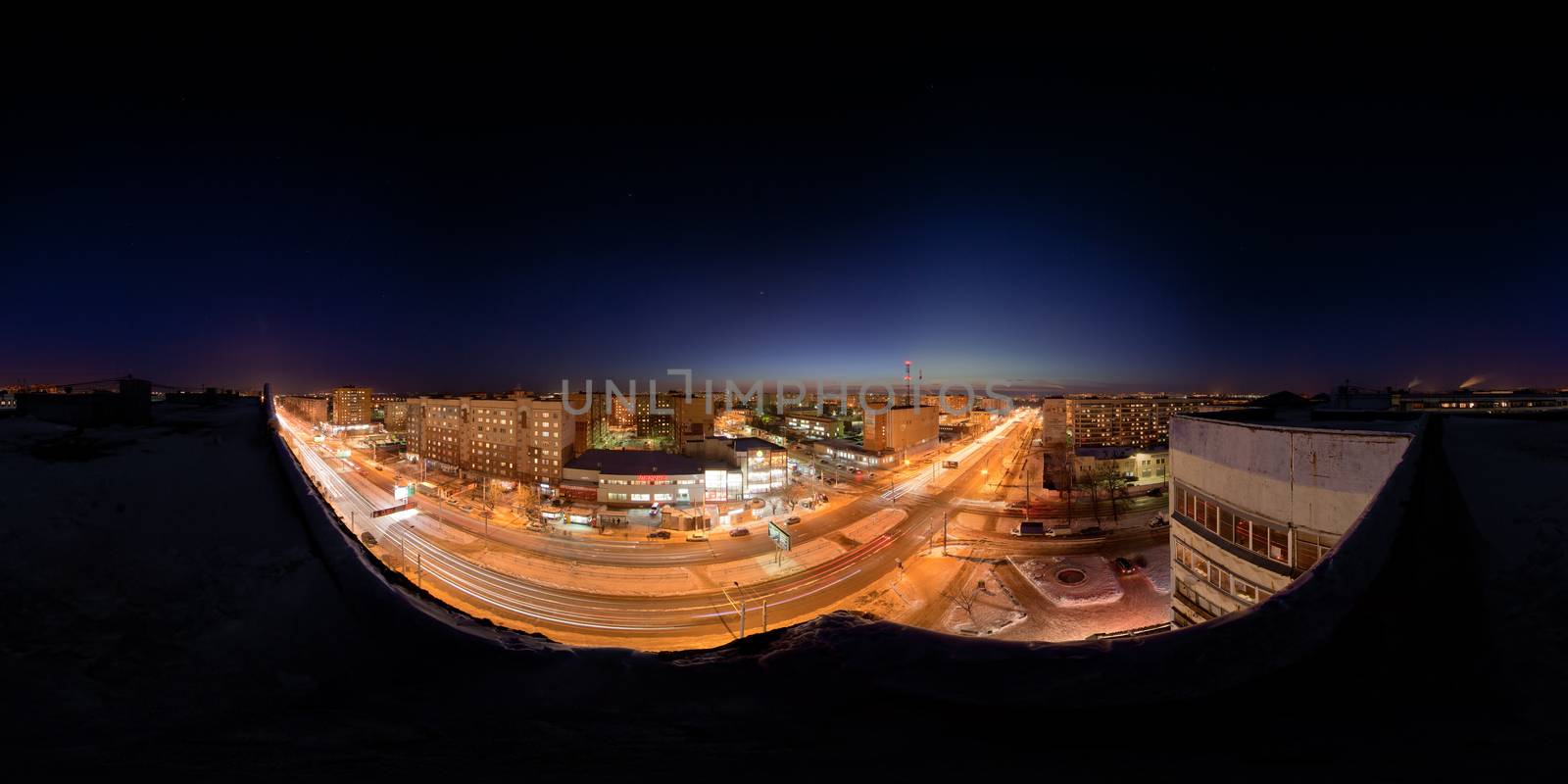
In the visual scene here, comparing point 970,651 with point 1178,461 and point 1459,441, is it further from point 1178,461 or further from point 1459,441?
point 1178,461

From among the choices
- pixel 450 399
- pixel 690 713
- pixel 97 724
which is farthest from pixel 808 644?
pixel 450 399

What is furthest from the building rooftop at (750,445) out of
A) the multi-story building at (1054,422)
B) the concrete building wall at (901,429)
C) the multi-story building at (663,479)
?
the multi-story building at (1054,422)

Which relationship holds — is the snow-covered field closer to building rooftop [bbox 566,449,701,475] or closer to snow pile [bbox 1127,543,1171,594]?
snow pile [bbox 1127,543,1171,594]

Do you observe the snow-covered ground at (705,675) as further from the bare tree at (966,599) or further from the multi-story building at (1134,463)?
the multi-story building at (1134,463)

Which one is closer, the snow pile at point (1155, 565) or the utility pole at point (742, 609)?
the utility pole at point (742, 609)

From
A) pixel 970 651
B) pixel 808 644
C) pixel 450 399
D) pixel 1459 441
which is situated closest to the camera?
pixel 970 651

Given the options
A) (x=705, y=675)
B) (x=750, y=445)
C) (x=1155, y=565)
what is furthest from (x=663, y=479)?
(x=705, y=675)
